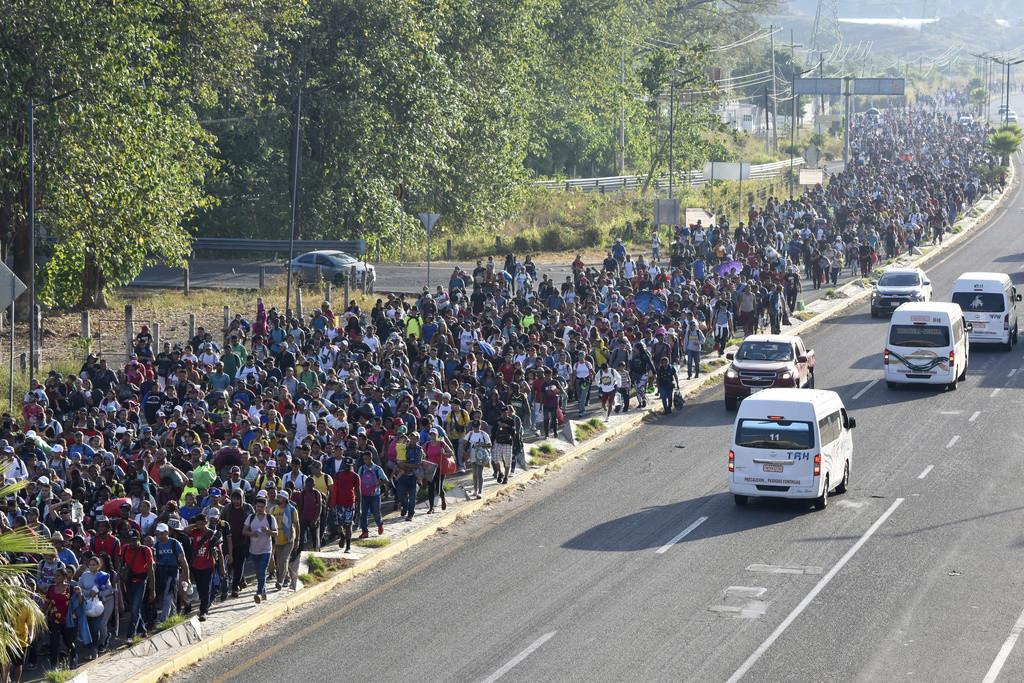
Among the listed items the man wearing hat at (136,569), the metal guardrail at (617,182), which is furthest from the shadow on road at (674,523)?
the metal guardrail at (617,182)

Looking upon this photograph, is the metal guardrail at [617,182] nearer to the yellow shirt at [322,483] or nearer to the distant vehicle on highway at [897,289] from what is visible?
the distant vehicle on highway at [897,289]

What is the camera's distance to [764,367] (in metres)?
31.9

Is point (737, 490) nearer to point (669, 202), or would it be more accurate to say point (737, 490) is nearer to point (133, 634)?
point (133, 634)

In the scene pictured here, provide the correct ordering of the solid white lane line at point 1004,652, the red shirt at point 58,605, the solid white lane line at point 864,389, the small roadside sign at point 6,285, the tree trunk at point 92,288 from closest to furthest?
the solid white lane line at point 1004,652 → the red shirt at point 58,605 → the small roadside sign at point 6,285 → the solid white lane line at point 864,389 → the tree trunk at point 92,288

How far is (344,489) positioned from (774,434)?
698 centimetres

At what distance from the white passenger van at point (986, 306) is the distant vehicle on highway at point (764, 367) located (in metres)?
8.11

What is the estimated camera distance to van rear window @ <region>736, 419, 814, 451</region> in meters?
23.7

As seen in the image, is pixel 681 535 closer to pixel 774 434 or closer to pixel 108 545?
pixel 774 434

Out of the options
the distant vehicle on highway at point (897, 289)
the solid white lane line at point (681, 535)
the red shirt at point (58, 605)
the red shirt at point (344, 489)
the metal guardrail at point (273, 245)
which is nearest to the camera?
the red shirt at point (58, 605)

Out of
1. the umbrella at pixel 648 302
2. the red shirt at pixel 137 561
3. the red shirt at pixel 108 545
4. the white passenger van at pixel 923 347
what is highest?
the umbrella at pixel 648 302

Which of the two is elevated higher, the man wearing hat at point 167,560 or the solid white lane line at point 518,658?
the man wearing hat at point 167,560

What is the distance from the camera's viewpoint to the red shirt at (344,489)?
68.4ft

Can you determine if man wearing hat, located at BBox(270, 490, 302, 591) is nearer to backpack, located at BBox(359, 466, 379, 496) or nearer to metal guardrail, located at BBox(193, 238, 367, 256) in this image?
backpack, located at BBox(359, 466, 379, 496)

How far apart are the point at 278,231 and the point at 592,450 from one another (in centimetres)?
2939
